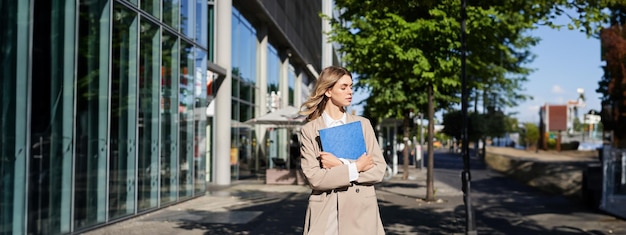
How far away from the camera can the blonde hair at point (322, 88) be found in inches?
147

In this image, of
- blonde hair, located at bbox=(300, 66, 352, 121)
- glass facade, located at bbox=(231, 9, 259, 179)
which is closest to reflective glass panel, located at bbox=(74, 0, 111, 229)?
blonde hair, located at bbox=(300, 66, 352, 121)

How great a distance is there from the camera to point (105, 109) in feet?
37.4

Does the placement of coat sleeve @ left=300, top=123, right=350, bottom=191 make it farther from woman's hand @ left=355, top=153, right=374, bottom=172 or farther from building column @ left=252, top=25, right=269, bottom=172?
building column @ left=252, top=25, right=269, bottom=172

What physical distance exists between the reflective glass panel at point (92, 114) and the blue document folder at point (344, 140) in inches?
291

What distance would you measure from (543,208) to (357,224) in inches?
441

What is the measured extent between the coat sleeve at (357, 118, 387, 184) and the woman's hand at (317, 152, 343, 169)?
146 millimetres

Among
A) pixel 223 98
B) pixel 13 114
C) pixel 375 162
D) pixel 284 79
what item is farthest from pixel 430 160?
pixel 284 79

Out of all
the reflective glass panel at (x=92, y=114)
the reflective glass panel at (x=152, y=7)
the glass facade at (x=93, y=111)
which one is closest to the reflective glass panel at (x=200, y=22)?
the glass facade at (x=93, y=111)

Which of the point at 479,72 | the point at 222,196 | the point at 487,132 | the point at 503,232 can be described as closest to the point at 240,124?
the point at 222,196

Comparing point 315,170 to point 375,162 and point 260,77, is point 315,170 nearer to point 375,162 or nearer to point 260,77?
point 375,162

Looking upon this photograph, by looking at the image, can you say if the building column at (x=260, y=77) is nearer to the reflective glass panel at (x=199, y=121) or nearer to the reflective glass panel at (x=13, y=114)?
the reflective glass panel at (x=199, y=121)

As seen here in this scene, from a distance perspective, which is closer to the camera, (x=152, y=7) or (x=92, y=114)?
(x=92, y=114)

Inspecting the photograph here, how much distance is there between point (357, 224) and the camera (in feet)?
12.2

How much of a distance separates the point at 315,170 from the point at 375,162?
34 cm
